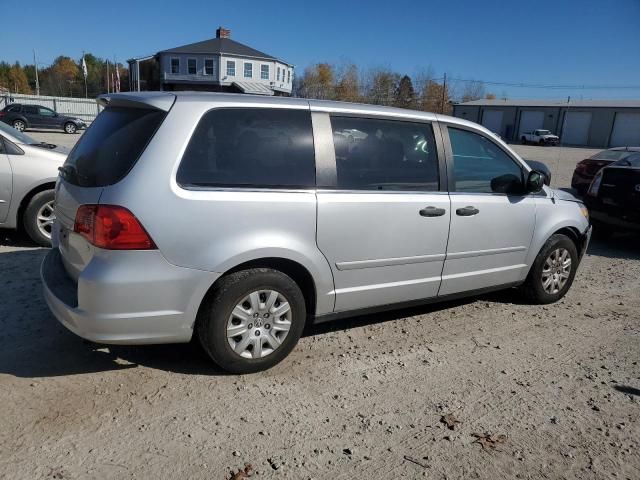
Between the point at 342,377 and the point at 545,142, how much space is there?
50836 millimetres

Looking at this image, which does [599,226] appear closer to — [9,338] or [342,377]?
[342,377]

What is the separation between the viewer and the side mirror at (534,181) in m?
4.71

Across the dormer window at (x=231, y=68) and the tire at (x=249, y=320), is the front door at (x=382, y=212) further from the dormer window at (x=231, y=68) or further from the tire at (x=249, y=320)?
the dormer window at (x=231, y=68)

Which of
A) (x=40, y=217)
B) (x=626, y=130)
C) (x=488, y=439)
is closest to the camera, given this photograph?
(x=488, y=439)

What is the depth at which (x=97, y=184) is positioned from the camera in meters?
3.16

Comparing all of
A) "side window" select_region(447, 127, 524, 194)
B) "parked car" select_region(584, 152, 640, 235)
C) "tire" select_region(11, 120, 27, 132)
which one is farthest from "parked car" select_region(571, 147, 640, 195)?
"tire" select_region(11, 120, 27, 132)

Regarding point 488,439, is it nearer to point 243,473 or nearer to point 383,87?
point 243,473

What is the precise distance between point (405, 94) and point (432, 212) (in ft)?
260

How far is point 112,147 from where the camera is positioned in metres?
3.32

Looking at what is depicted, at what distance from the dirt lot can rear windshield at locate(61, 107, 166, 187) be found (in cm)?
129

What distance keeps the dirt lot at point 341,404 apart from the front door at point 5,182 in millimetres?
1816

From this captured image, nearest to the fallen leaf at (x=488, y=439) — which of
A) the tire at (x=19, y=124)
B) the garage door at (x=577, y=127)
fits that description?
the tire at (x=19, y=124)

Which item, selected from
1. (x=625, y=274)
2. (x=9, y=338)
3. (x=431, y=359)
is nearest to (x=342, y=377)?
(x=431, y=359)

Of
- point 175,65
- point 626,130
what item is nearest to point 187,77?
point 175,65
